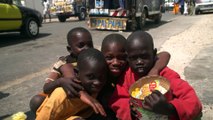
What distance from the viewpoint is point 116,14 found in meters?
12.7

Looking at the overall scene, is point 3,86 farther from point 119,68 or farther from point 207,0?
point 207,0

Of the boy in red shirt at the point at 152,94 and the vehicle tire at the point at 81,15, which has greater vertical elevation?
the vehicle tire at the point at 81,15

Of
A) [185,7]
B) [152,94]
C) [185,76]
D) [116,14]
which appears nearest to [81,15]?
[185,7]

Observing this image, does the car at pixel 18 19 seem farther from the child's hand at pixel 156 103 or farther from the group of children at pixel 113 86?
the child's hand at pixel 156 103

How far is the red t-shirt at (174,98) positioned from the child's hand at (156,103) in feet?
0.26

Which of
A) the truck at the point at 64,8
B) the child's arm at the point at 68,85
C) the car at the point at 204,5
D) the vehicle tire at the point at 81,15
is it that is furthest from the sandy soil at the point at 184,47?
the car at the point at 204,5

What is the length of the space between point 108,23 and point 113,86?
10.6 metres

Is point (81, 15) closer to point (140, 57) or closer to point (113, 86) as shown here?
point (113, 86)

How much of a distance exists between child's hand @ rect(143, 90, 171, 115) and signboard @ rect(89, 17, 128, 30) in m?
10.6

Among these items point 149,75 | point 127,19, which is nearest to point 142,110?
point 149,75

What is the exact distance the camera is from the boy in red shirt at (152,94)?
2004 millimetres

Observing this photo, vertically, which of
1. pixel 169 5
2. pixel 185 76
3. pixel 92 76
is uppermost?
pixel 169 5

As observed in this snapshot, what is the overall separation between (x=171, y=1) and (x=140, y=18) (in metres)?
25.7

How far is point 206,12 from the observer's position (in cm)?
2511
